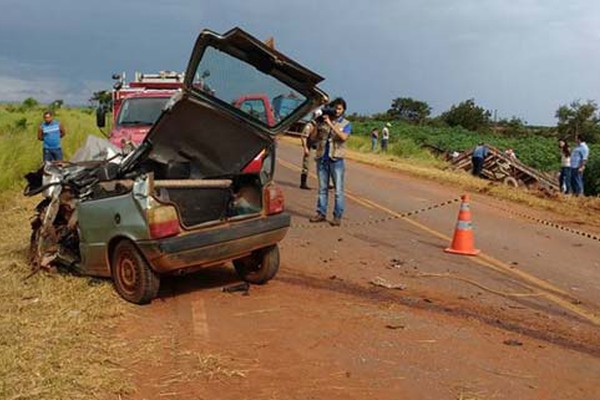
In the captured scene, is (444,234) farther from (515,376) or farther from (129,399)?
(129,399)

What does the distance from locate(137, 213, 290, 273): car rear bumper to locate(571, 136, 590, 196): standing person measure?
14.9 metres

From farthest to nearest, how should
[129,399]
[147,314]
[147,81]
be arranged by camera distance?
[147,81]
[147,314]
[129,399]

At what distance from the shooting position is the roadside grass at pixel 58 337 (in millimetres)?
4246

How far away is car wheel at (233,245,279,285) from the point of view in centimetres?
695

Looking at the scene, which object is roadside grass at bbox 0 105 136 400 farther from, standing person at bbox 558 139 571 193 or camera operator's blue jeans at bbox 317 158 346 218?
standing person at bbox 558 139 571 193

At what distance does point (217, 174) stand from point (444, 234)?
500cm

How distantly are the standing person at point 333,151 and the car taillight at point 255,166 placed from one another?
3.85m

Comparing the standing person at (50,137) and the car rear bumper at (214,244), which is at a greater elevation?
the standing person at (50,137)

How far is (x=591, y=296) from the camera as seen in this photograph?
7.19 m

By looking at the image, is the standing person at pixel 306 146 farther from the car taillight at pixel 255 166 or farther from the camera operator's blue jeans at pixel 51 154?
the car taillight at pixel 255 166

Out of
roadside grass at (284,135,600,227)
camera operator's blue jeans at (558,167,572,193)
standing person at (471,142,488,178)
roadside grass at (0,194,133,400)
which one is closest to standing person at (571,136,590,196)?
camera operator's blue jeans at (558,167,572,193)

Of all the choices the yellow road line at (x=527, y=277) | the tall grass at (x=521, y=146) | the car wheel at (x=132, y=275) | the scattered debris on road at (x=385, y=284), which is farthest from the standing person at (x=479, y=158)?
the car wheel at (x=132, y=275)

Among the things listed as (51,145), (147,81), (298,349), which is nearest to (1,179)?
(51,145)

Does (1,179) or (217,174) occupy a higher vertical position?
(217,174)
